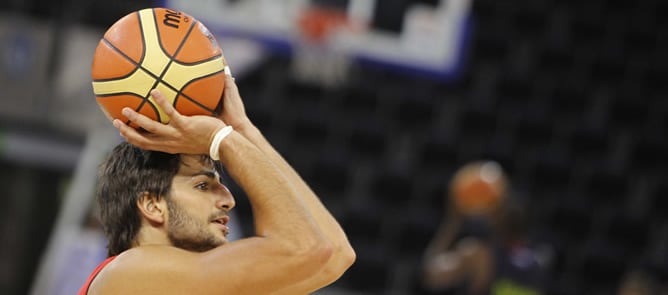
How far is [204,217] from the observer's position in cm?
276

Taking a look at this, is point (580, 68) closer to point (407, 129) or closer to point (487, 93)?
point (487, 93)

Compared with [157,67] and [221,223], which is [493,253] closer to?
[221,223]

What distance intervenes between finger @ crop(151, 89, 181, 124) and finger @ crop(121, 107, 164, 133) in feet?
0.12

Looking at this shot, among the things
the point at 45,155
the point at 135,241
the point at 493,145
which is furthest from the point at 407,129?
the point at 135,241

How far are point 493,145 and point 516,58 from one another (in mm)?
963

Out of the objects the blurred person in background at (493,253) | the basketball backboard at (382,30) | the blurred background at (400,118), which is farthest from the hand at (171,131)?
the basketball backboard at (382,30)

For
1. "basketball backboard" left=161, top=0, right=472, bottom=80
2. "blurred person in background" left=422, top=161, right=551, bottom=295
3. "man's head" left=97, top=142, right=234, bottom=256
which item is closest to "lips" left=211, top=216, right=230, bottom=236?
"man's head" left=97, top=142, right=234, bottom=256

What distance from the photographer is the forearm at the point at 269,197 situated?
8.70 feet

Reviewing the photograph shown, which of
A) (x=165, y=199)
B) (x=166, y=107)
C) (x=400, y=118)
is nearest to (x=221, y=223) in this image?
(x=165, y=199)

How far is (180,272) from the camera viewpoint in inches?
105

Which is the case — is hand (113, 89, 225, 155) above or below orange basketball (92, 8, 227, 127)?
below

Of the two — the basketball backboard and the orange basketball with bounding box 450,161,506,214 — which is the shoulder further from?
the basketball backboard

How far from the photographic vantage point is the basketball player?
2641mm

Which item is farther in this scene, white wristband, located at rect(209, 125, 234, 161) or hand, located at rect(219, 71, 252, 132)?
hand, located at rect(219, 71, 252, 132)
